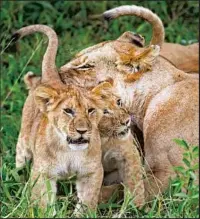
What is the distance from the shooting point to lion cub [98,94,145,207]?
16.4 feet

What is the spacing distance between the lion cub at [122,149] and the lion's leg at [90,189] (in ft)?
Answer: 0.79

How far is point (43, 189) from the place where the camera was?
4770 mm

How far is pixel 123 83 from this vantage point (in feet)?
17.8

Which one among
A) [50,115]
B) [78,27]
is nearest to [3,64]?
[78,27]

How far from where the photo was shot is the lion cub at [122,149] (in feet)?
16.4

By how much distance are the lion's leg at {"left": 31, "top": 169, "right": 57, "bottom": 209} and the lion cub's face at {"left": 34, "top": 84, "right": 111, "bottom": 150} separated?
216 mm

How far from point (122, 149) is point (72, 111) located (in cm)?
50

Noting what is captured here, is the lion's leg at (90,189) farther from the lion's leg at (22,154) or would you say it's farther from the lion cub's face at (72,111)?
the lion's leg at (22,154)

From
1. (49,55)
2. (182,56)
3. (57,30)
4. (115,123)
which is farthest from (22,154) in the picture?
(57,30)

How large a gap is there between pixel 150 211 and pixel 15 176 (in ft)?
3.10

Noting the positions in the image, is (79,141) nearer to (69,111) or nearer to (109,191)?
(69,111)

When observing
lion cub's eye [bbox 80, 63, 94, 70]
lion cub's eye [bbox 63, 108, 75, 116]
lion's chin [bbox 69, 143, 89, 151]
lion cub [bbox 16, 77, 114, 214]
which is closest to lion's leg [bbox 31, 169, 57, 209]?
lion cub [bbox 16, 77, 114, 214]

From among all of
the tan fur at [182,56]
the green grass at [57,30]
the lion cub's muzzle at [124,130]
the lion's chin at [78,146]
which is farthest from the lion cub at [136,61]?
the tan fur at [182,56]

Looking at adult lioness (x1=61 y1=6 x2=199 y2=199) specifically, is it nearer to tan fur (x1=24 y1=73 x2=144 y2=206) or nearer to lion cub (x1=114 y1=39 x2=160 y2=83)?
lion cub (x1=114 y1=39 x2=160 y2=83)
